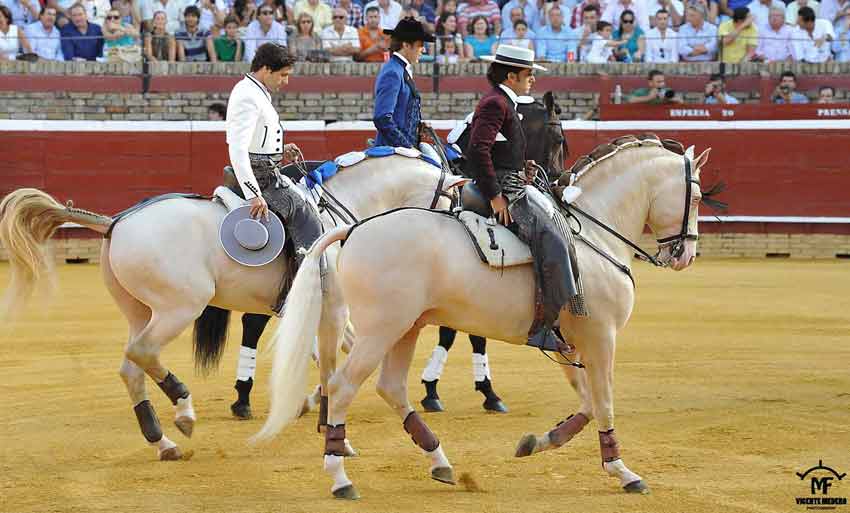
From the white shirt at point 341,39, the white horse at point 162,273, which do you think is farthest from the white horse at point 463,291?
the white shirt at point 341,39

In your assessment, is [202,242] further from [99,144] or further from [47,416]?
[99,144]

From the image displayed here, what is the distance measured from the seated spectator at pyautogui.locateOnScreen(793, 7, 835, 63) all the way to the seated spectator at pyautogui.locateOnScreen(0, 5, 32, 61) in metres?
10.2

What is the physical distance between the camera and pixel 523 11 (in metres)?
17.7

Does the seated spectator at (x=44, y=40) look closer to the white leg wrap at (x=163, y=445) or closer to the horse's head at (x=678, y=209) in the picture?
the white leg wrap at (x=163, y=445)

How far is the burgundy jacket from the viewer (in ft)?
18.8

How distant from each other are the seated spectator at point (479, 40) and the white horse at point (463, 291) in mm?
11403

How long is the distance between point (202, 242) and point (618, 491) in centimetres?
245

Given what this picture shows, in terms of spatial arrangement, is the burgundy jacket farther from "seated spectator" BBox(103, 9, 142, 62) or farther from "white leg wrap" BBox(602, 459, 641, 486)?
"seated spectator" BBox(103, 9, 142, 62)

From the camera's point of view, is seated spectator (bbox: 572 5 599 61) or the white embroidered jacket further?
seated spectator (bbox: 572 5 599 61)

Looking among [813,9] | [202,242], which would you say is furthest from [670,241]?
[813,9]

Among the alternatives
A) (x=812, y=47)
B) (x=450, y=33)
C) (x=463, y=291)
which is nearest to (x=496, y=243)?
(x=463, y=291)

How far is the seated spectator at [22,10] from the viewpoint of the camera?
17.1m

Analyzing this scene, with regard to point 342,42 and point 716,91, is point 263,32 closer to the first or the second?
point 342,42

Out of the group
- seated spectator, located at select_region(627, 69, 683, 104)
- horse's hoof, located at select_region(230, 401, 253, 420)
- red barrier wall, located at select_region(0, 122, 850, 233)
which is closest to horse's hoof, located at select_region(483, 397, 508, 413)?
horse's hoof, located at select_region(230, 401, 253, 420)
